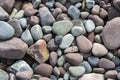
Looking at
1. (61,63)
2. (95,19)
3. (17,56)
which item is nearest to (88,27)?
(95,19)

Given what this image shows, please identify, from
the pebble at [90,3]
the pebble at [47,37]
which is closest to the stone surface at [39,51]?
the pebble at [47,37]

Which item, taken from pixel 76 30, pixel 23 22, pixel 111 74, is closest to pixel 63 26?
pixel 76 30

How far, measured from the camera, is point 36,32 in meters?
1.25

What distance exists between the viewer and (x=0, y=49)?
1213 millimetres

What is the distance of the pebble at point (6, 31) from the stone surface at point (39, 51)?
0.09 meters

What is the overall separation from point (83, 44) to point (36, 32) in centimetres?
19

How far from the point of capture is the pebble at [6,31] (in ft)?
3.99

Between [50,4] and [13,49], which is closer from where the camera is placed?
[13,49]

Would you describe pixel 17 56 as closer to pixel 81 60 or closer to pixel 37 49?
pixel 37 49

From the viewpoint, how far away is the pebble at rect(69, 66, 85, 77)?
48.3 inches

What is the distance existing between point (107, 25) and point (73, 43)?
15 centimetres

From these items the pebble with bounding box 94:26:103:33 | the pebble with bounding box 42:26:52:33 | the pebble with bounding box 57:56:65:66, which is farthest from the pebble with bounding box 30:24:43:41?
the pebble with bounding box 94:26:103:33

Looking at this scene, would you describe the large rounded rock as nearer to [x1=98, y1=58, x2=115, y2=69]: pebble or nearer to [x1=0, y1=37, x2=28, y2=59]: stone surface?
[x1=98, y1=58, x2=115, y2=69]: pebble

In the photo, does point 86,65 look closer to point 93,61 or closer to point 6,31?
point 93,61
